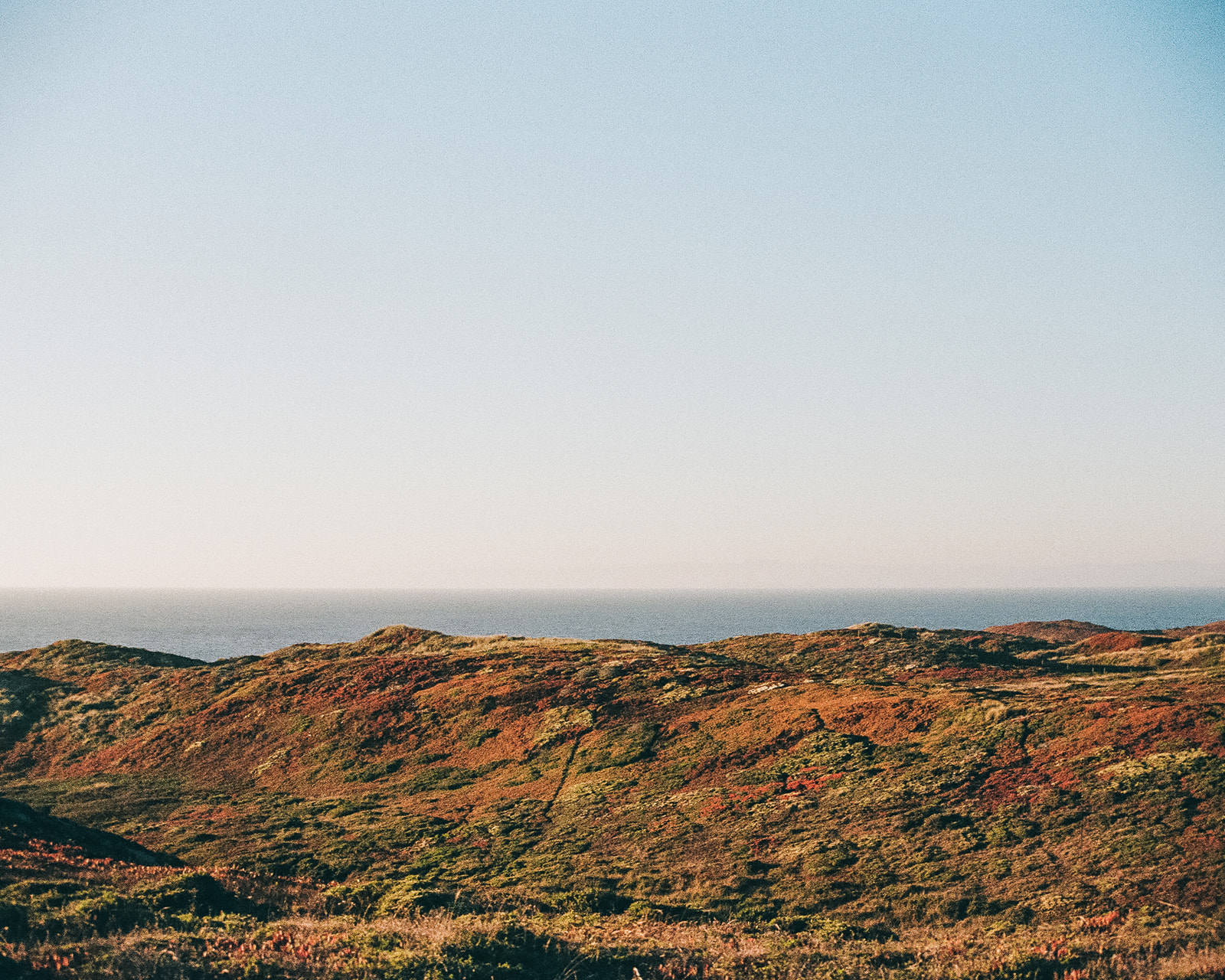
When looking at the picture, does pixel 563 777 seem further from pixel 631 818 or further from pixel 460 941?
pixel 460 941

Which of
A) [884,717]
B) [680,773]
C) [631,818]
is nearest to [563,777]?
[680,773]

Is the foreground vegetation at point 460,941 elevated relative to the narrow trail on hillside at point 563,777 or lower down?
elevated

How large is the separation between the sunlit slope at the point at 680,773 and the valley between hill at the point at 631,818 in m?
0.17

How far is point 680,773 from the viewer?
37000mm

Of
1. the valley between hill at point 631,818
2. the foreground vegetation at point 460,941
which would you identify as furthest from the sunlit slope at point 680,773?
the foreground vegetation at point 460,941

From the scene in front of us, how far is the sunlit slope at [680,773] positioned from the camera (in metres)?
24.4

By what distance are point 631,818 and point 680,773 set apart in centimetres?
501

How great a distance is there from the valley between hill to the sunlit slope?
6.7 inches

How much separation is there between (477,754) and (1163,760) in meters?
33.2

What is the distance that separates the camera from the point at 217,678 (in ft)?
212

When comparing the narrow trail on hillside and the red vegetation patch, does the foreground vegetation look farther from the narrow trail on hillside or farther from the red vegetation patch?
the red vegetation patch

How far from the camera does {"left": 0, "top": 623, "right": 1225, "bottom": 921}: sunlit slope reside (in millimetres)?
24391

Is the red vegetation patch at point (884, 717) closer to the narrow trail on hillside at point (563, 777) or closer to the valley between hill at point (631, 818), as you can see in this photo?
the valley between hill at point (631, 818)

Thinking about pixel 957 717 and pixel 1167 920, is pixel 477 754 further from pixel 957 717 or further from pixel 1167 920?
pixel 1167 920
